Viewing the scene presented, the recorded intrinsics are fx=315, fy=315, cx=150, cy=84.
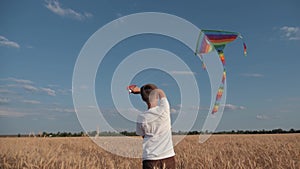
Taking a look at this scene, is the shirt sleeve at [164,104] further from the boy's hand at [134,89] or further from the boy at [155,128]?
the boy's hand at [134,89]

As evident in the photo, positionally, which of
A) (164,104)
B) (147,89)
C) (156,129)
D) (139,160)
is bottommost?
(139,160)

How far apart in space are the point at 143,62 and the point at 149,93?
3.04 metres

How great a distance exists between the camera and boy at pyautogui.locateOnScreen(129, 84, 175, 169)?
4.57m

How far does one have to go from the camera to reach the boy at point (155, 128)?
15.0 ft

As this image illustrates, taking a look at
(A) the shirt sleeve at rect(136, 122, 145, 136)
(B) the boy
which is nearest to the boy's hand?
(B) the boy

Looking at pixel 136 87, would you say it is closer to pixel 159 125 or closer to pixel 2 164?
pixel 159 125

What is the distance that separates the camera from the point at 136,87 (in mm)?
4777

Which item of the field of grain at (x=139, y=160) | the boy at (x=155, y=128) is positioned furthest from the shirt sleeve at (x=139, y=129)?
the field of grain at (x=139, y=160)

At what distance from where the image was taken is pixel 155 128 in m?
4.60

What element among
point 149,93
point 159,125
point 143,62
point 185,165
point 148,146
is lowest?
point 185,165

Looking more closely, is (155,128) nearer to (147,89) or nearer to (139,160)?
(147,89)

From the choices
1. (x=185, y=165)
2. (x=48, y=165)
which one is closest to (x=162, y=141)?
(x=48, y=165)

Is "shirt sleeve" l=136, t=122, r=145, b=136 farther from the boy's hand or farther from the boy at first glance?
the boy's hand

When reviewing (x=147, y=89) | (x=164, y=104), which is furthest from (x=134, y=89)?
(x=164, y=104)
